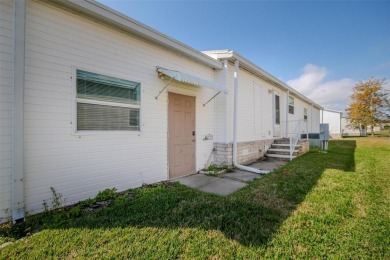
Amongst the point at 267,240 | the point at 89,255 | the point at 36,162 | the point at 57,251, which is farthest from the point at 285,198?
the point at 36,162

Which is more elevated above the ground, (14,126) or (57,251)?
(14,126)

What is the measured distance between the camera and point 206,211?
110 inches

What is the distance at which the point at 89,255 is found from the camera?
1812 mm

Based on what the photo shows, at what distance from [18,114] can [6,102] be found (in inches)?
10.2

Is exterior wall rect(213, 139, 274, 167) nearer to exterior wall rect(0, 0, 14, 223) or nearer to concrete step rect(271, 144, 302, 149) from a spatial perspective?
concrete step rect(271, 144, 302, 149)

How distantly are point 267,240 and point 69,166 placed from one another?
10.8 feet

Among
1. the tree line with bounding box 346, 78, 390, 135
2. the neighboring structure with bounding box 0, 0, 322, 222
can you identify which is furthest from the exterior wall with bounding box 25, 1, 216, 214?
the tree line with bounding box 346, 78, 390, 135

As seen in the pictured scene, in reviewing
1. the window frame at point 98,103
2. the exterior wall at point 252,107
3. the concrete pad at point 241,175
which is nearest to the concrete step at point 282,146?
the exterior wall at point 252,107

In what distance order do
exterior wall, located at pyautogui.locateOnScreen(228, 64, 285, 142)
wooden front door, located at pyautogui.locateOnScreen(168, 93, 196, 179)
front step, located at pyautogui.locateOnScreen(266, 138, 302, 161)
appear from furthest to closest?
front step, located at pyautogui.locateOnScreen(266, 138, 302, 161)
exterior wall, located at pyautogui.locateOnScreen(228, 64, 285, 142)
wooden front door, located at pyautogui.locateOnScreen(168, 93, 196, 179)

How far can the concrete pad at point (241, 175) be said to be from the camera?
4.86 metres

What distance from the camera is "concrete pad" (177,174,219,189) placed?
4.36 m

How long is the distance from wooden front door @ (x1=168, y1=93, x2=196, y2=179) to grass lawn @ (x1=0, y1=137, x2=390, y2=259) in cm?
146

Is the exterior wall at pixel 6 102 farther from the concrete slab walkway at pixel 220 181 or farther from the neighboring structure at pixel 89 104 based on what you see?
the concrete slab walkway at pixel 220 181

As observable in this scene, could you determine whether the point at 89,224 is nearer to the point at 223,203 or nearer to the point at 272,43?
the point at 223,203
